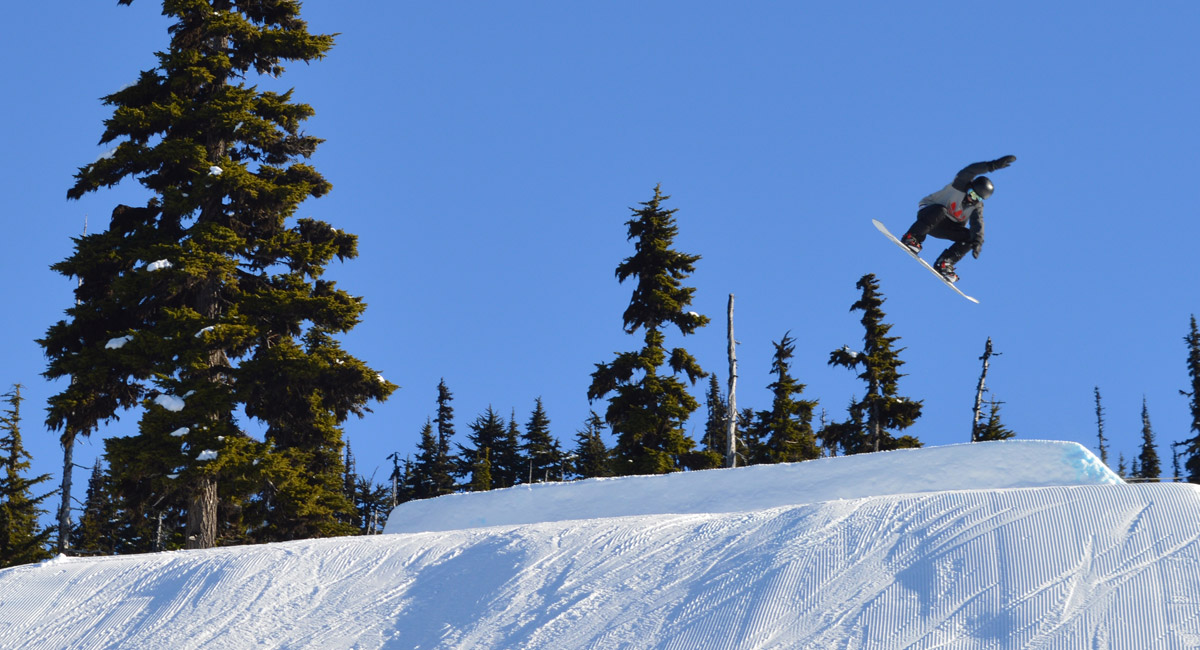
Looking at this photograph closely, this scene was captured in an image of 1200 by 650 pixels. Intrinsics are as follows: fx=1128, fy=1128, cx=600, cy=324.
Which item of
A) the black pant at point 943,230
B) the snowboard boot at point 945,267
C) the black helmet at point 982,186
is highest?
the black helmet at point 982,186

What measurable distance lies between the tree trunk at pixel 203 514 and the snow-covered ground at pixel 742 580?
387cm

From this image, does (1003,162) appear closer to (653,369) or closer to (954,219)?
(954,219)

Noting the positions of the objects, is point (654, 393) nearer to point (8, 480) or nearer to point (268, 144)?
point (268, 144)

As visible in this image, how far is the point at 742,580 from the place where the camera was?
12.2 metres

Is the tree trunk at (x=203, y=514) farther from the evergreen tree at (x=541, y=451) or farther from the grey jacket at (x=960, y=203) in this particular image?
the evergreen tree at (x=541, y=451)

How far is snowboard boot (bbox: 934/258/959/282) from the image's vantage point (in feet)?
56.2

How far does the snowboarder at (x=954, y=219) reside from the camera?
15.7 m

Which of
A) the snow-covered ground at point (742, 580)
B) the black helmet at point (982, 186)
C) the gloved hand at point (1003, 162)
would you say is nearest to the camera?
the snow-covered ground at point (742, 580)

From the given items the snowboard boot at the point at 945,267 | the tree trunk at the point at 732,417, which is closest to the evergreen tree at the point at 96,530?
the tree trunk at the point at 732,417

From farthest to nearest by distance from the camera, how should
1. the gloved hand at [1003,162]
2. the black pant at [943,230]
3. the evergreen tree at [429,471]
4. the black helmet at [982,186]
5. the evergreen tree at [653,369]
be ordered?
1. the evergreen tree at [429,471]
2. the evergreen tree at [653,369]
3. the black pant at [943,230]
4. the black helmet at [982,186]
5. the gloved hand at [1003,162]

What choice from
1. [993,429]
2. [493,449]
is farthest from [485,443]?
[993,429]

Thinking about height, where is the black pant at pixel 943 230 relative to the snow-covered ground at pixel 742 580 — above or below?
above

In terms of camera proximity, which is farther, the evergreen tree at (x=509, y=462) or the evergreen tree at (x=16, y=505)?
the evergreen tree at (x=509, y=462)

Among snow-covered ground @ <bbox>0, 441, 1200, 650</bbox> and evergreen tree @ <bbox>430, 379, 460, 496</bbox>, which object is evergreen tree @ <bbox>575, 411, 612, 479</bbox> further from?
snow-covered ground @ <bbox>0, 441, 1200, 650</bbox>
